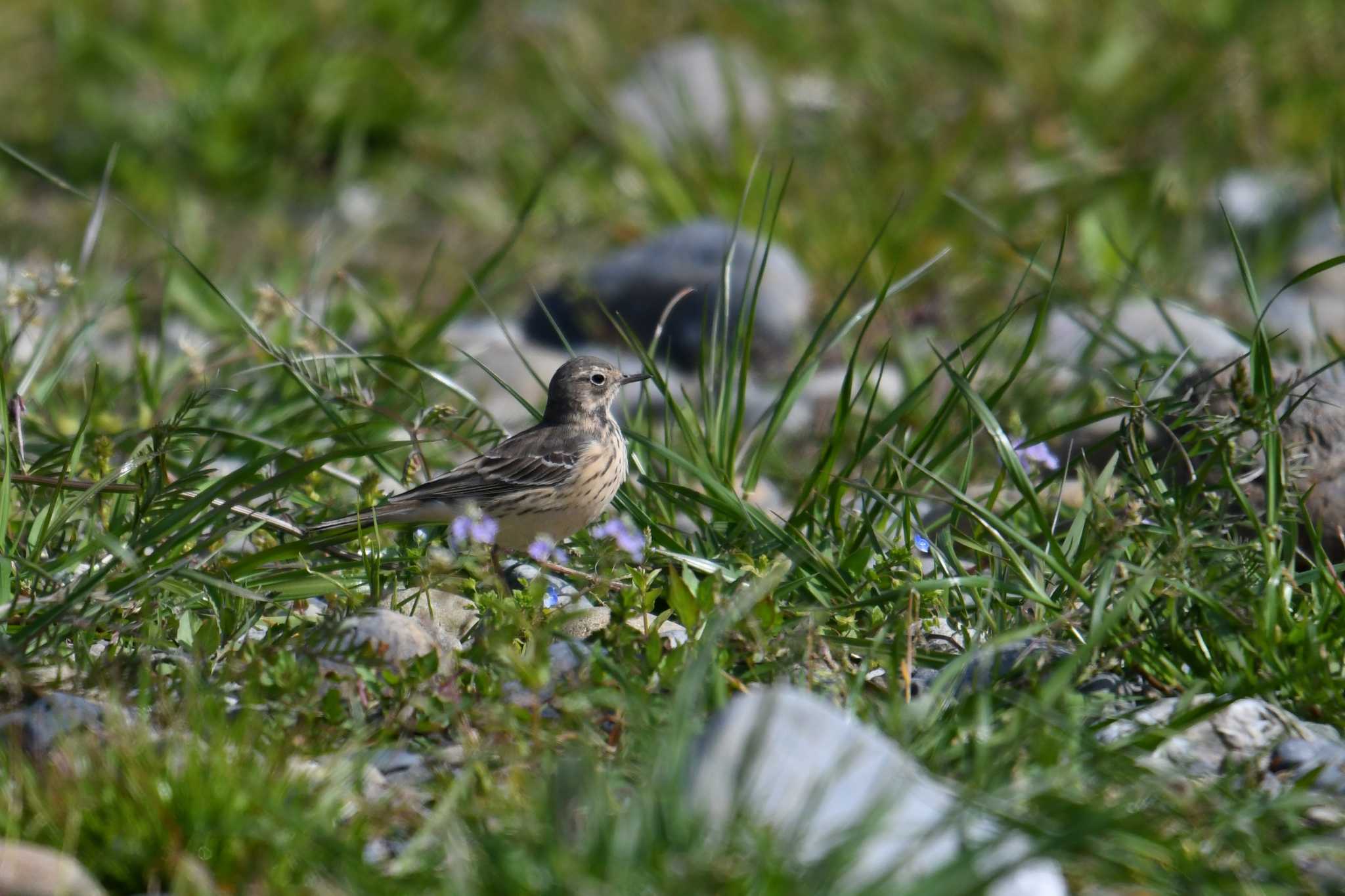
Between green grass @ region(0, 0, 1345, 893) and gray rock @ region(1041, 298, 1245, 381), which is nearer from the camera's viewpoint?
green grass @ region(0, 0, 1345, 893)

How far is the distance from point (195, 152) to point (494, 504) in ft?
17.7

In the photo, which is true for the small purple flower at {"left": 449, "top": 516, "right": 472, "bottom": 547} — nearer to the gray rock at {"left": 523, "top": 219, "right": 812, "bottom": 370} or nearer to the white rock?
the white rock

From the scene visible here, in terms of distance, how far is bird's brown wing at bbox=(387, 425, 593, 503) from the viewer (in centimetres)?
485

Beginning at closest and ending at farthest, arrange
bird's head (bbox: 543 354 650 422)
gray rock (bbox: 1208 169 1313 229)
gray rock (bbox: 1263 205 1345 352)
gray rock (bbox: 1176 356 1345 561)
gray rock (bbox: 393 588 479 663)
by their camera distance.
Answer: gray rock (bbox: 393 588 479 663) < gray rock (bbox: 1176 356 1345 561) < bird's head (bbox: 543 354 650 422) < gray rock (bbox: 1263 205 1345 352) < gray rock (bbox: 1208 169 1313 229)

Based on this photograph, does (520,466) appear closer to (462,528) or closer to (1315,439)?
(462,528)

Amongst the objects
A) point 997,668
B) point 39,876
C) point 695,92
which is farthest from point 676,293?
point 39,876

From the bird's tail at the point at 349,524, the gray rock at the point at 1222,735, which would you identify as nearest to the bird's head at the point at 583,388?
the bird's tail at the point at 349,524

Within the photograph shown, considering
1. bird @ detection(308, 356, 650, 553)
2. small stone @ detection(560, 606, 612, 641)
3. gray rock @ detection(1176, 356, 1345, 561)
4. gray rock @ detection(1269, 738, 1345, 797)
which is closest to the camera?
gray rock @ detection(1269, 738, 1345, 797)

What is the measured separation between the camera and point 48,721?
3332 mm

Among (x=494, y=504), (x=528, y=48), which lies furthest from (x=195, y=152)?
(x=494, y=504)

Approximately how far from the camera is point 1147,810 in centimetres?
296

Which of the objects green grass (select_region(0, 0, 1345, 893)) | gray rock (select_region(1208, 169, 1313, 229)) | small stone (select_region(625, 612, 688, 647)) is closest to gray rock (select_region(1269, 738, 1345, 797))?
green grass (select_region(0, 0, 1345, 893))

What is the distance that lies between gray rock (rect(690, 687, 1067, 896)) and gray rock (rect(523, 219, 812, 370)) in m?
4.25

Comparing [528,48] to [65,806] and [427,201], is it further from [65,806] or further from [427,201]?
[65,806]
